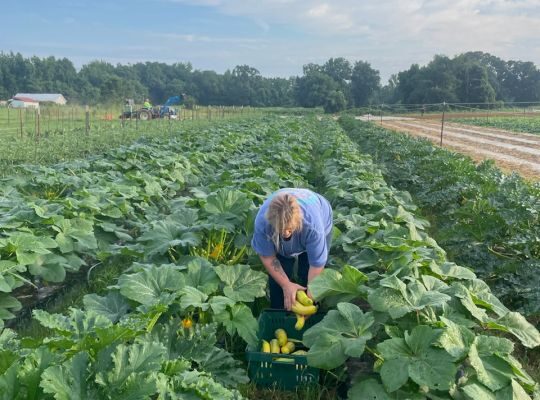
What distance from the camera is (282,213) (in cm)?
357

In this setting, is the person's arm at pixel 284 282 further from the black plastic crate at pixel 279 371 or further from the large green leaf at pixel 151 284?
the large green leaf at pixel 151 284

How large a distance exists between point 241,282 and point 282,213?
595 millimetres

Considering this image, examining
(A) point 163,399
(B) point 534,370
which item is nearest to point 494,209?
(B) point 534,370

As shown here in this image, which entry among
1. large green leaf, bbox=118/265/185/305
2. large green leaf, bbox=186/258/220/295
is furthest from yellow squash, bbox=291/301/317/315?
large green leaf, bbox=118/265/185/305

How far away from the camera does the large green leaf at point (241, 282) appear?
11.5ft

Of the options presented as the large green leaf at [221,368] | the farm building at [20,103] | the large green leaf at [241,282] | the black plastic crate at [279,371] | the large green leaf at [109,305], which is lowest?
the black plastic crate at [279,371]

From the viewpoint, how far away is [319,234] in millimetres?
3918

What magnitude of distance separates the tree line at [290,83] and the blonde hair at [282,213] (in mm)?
62489

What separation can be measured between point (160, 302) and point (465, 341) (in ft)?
5.57

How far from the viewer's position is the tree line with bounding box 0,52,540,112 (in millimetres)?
77469

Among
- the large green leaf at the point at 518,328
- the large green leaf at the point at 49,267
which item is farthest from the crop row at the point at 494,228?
the large green leaf at the point at 49,267

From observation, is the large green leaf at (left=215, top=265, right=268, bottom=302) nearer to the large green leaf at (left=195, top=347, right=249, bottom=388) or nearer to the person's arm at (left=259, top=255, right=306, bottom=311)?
the person's arm at (left=259, top=255, right=306, bottom=311)

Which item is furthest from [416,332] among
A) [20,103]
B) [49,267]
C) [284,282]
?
[20,103]

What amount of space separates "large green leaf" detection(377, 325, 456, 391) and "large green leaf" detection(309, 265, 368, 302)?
69 cm
